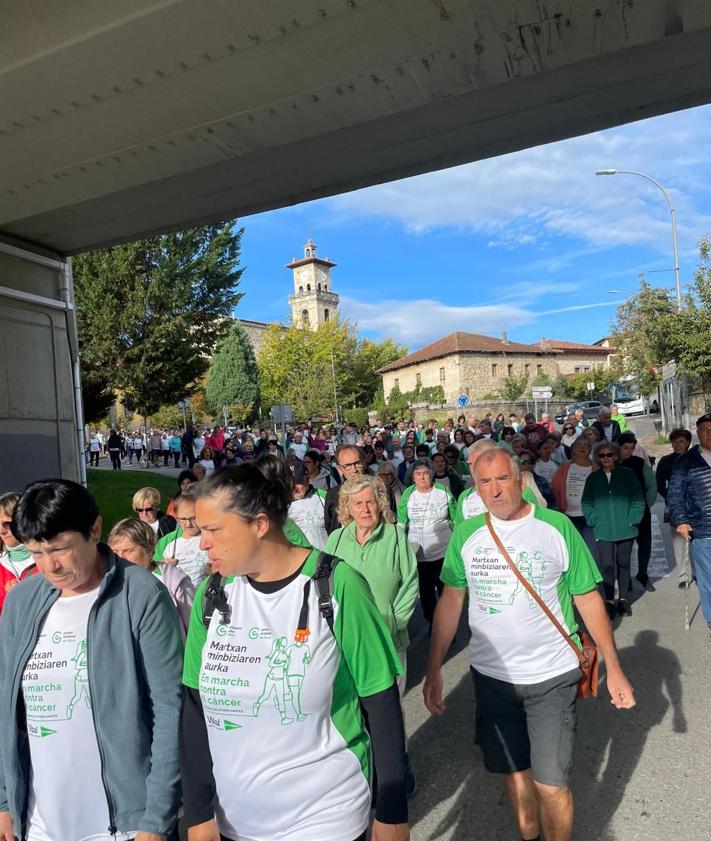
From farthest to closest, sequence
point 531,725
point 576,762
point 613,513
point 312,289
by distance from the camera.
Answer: point 312,289 < point 613,513 < point 576,762 < point 531,725

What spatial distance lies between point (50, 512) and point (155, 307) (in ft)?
88.6

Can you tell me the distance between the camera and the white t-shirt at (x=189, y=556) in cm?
454

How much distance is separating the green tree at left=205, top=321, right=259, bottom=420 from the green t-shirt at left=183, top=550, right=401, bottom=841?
64.3m

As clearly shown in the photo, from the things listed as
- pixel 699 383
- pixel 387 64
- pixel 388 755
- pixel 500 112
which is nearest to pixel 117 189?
pixel 387 64

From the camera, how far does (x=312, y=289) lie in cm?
11394

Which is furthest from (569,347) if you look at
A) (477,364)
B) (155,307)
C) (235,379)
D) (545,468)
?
(545,468)

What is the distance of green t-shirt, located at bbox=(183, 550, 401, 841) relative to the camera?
6.46 ft

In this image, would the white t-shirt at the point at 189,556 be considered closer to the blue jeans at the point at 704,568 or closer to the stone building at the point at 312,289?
the blue jeans at the point at 704,568

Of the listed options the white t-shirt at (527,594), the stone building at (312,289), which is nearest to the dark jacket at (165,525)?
the white t-shirt at (527,594)

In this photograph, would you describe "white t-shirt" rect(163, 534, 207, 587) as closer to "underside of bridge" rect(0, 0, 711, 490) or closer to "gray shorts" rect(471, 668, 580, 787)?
"gray shorts" rect(471, 668, 580, 787)

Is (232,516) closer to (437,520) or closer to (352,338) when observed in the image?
(437,520)

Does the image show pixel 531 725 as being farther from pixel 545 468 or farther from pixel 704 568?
pixel 545 468

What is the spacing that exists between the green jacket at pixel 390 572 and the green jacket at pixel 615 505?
11.3 ft

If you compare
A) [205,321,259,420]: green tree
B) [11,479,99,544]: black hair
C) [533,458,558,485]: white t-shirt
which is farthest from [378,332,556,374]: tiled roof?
[11,479,99,544]: black hair
